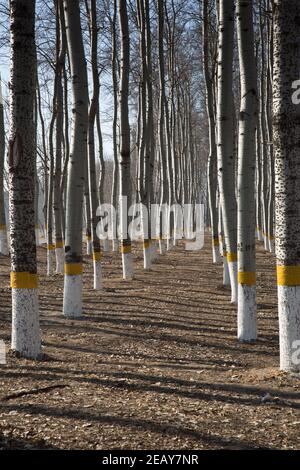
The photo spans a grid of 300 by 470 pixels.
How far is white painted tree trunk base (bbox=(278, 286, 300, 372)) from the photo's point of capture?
5699 mm

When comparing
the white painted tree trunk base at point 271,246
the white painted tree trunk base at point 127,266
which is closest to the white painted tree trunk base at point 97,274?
the white painted tree trunk base at point 127,266

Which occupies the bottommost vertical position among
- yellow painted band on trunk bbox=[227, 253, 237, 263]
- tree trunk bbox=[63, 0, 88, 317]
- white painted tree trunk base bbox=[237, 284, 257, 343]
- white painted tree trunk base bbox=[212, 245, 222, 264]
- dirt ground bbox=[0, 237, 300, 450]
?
dirt ground bbox=[0, 237, 300, 450]

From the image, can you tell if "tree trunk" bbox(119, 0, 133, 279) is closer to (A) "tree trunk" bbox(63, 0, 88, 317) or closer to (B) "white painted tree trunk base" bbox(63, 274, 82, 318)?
(A) "tree trunk" bbox(63, 0, 88, 317)

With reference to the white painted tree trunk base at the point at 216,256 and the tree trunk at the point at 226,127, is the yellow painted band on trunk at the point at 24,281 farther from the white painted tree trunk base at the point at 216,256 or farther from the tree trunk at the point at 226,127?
the white painted tree trunk base at the point at 216,256

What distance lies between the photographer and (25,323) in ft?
20.3

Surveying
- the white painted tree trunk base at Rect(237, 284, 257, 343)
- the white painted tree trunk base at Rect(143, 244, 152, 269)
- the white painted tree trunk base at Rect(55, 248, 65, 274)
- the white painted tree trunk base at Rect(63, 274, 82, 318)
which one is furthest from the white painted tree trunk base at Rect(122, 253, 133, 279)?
the white painted tree trunk base at Rect(237, 284, 257, 343)

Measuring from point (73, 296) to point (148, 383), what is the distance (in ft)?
12.7

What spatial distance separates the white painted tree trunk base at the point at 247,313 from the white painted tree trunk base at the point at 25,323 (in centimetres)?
278

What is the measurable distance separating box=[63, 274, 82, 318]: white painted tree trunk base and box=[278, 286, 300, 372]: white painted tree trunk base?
4158 mm

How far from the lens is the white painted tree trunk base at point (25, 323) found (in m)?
6.17

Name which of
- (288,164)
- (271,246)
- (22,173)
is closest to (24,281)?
(22,173)

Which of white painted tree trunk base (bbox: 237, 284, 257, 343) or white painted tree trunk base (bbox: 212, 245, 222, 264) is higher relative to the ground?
white painted tree trunk base (bbox: 212, 245, 222, 264)
